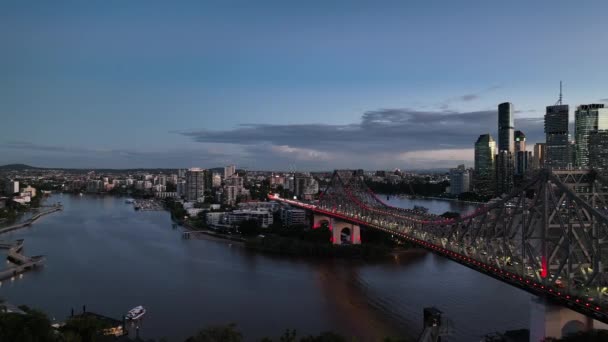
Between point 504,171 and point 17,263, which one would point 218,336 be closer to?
point 17,263

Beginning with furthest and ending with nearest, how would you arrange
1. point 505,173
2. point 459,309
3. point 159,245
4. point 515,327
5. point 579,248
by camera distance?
point 505,173, point 159,245, point 459,309, point 515,327, point 579,248

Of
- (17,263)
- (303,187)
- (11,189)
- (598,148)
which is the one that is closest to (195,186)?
(303,187)

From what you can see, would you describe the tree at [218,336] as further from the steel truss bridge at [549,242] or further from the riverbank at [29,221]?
the riverbank at [29,221]

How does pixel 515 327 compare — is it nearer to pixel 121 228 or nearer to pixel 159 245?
pixel 159 245

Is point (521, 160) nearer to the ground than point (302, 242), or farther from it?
farther from it

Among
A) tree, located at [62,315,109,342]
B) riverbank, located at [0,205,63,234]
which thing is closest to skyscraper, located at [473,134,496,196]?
riverbank, located at [0,205,63,234]

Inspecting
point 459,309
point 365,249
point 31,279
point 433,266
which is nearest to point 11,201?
point 31,279

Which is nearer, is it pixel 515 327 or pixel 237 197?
pixel 515 327
